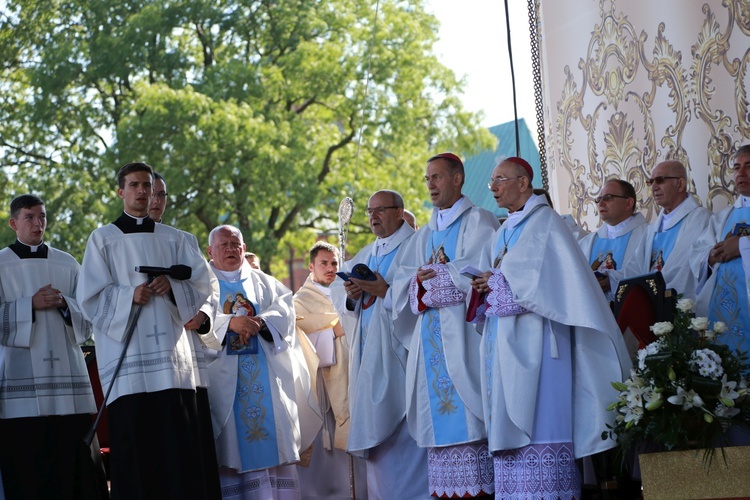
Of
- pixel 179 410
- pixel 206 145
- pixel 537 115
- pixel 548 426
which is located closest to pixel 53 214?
pixel 206 145

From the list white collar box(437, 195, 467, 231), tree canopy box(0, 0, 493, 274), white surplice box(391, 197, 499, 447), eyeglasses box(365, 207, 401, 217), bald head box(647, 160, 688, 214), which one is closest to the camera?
white surplice box(391, 197, 499, 447)

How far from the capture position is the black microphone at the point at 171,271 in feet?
20.6

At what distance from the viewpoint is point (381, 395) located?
23.9 ft

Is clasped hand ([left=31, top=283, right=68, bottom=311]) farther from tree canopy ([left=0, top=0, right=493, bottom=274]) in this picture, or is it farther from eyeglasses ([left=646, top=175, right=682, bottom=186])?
tree canopy ([left=0, top=0, right=493, bottom=274])

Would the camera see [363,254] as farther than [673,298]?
Yes

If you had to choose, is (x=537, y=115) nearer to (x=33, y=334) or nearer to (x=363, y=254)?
(x=363, y=254)

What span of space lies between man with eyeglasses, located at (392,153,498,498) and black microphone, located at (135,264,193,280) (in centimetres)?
152

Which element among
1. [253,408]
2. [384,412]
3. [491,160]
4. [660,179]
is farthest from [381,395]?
[491,160]

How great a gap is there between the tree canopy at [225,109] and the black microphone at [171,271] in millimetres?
12990

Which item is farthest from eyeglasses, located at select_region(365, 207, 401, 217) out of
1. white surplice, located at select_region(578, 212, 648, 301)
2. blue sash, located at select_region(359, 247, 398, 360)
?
white surplice, located at select_region(578, 212, 648, 301)

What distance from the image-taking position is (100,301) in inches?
250

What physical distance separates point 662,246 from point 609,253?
0.52 m

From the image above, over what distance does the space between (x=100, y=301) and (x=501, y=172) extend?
8.40ft

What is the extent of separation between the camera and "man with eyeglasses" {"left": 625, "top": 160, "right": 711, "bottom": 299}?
6637 millimetres
